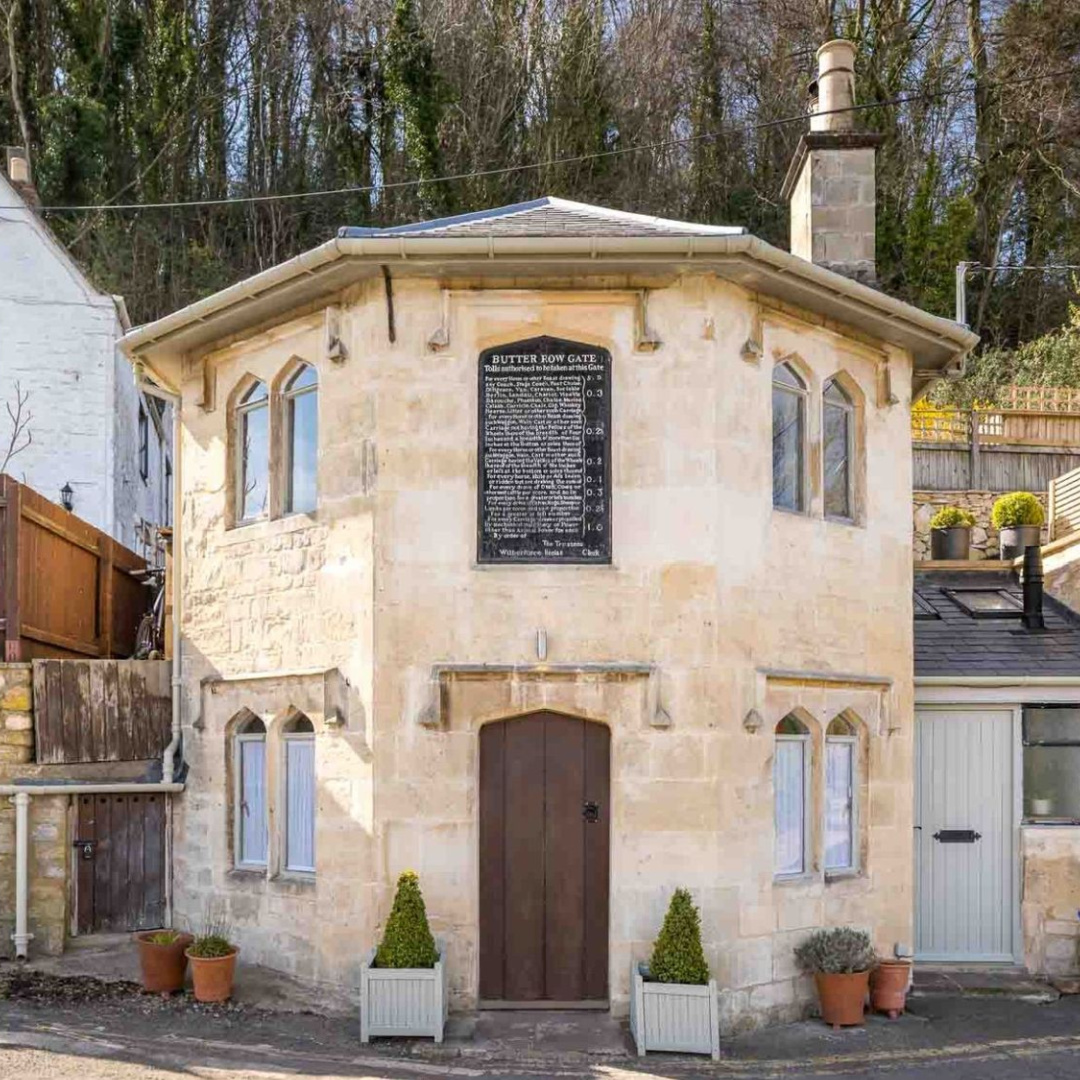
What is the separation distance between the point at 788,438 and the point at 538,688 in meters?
3.03

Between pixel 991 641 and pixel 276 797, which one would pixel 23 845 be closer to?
pixel 276 797

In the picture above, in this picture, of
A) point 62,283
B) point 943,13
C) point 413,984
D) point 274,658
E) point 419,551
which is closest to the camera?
point 413,984

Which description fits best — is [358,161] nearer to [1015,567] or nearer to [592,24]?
[592,24]

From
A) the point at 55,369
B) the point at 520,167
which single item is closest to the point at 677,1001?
the point at 55,369

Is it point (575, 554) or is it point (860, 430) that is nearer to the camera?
point (575, 554)

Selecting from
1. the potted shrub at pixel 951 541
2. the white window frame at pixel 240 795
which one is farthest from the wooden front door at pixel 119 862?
the potted shrub at pixel 951 541

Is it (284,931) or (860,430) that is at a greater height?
(860,430)

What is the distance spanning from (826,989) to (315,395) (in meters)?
6.14

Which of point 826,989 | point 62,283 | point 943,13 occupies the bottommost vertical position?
point 826,989

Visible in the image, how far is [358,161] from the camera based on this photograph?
3138cm

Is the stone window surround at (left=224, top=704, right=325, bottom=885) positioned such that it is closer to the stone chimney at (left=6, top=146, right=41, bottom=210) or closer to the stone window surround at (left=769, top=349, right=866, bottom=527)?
the stone window surround at (left=769, top=349, right=866, bottom=527)

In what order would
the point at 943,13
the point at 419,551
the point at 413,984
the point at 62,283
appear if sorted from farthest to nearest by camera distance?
the point at 943,13 → the point at 62,283 → the point at 419,551 → the point at 413,984

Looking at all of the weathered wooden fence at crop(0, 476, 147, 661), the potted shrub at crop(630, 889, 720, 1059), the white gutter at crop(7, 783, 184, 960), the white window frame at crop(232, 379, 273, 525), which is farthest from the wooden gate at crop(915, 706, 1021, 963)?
the weathered wooden fence at crop(0, 476, 147, 661)

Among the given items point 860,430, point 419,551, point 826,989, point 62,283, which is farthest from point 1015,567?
point 62,283
